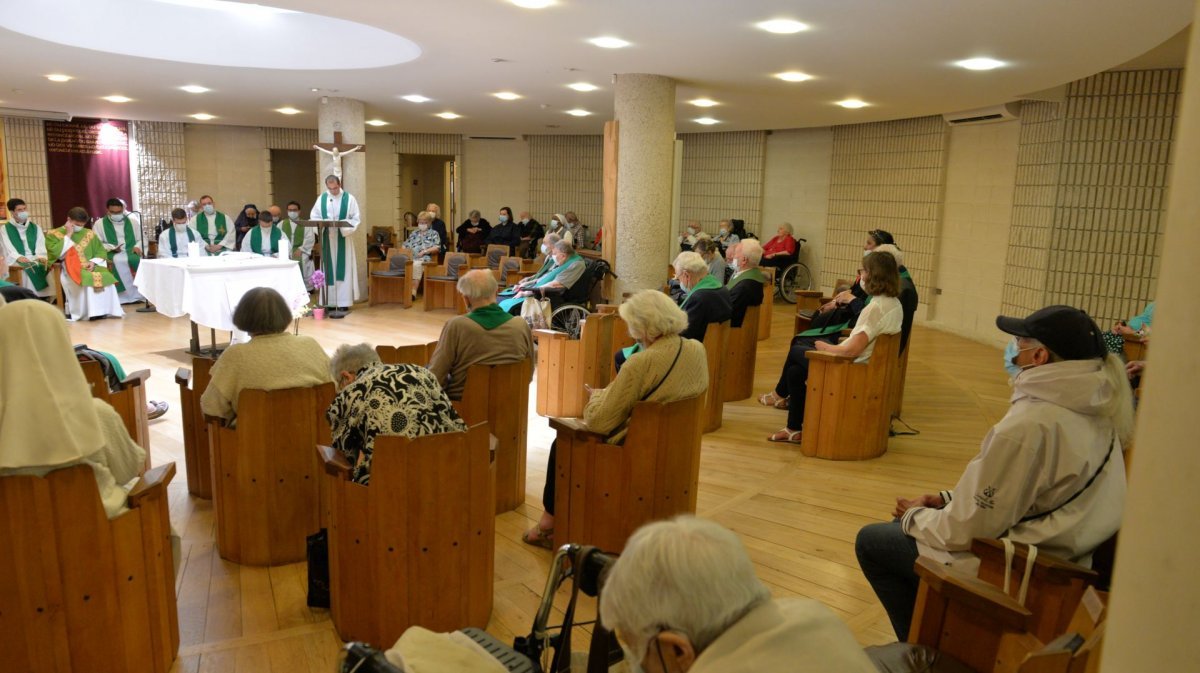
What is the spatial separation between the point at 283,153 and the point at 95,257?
748cm

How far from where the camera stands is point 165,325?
9586mm

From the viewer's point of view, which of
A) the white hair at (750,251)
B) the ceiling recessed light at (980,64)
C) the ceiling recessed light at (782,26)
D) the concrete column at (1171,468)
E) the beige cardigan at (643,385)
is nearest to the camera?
the concrete column at (1171,468)

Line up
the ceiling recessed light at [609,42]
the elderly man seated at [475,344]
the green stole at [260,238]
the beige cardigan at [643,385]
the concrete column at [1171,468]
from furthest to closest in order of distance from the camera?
the green stole at [260,238] < the ceiling recessed light at [609,42] < the elderly man seated at [475,344] < the beige cardigan at [643,385] < the concrete column at [1171,468]

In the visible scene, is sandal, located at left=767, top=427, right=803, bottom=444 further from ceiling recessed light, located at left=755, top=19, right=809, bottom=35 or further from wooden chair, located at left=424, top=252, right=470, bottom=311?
wooden chair, located at left=424, top=252, right=470, bottom=311

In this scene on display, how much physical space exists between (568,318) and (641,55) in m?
2.58

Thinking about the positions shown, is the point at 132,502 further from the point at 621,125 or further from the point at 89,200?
the point at 89,200

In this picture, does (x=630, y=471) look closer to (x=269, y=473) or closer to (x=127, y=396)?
(x=269, y=473)

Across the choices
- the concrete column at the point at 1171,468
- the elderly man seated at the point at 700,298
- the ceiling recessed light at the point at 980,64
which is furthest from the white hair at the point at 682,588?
the ceiling recessed light at the point at 980,64

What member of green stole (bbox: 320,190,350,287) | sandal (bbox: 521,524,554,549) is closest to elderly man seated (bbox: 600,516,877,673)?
sandal (bbox: 521,524,554,549)

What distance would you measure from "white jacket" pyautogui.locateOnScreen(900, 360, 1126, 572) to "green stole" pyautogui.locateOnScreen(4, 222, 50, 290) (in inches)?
417

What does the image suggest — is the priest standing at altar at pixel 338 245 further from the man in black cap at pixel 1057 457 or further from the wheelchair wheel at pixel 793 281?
the man in black cap at pixel 1057 457

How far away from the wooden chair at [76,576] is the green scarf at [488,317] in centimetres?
165

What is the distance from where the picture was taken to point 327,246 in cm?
1002

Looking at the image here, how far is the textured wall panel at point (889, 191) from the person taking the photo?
35.3 ft
